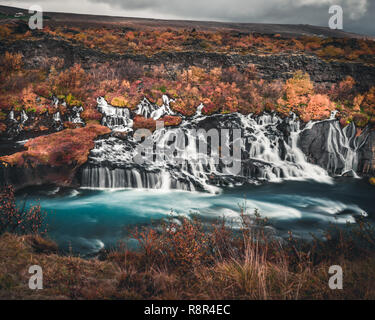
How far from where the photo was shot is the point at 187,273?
12.1ft

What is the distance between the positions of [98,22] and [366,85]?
2010 centimetres

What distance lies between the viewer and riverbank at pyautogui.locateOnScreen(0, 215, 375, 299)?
310 centimetres

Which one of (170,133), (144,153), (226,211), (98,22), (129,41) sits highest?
(98,22)

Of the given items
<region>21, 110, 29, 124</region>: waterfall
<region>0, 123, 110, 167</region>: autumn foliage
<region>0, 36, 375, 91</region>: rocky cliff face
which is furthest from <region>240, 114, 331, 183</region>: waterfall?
<region>21, 110, 29, 124</region>: waterfall

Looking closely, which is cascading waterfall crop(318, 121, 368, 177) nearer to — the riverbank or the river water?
the river water

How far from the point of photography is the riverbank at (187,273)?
3.10m

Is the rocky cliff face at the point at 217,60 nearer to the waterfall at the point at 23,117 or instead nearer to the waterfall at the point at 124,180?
the waterfall at the point at 23,117

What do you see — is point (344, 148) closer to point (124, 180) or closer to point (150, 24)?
point (124, 180)

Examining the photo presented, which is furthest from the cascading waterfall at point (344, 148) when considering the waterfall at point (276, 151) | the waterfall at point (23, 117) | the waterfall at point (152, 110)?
the waterfall at point (23, 117)
